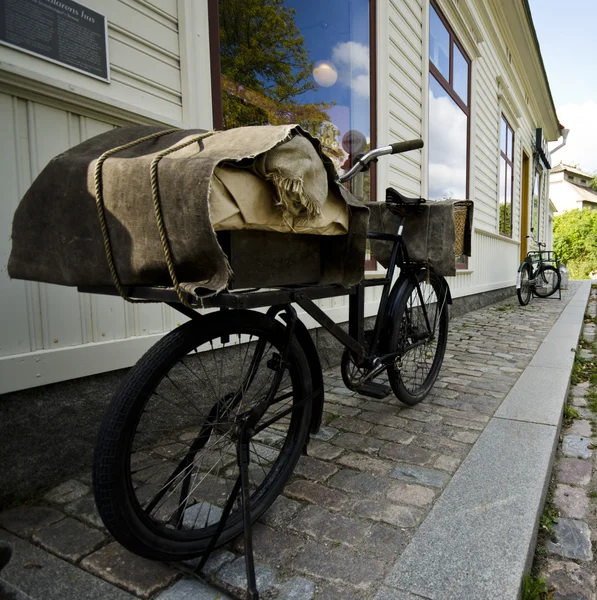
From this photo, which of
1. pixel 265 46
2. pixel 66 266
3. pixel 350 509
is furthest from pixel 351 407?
pixel 265 46

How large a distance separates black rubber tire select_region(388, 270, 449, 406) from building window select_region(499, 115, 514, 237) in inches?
308

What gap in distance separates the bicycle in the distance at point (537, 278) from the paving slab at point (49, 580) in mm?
8485

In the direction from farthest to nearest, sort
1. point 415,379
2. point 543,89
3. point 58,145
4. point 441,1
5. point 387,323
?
1. point 543,89
2. point 441,1
3. point 415,379
4. point 387,323
5. point 58,145

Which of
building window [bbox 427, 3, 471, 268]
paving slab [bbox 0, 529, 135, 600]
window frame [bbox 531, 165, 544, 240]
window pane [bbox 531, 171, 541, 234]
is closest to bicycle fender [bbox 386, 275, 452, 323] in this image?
paving slab [bbox 0, 529, 135, 600]

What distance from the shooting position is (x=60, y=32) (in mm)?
1939

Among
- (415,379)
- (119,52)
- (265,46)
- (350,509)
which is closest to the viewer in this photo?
(350,509)

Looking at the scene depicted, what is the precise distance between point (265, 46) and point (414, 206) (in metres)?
1.83

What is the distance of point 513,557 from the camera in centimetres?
138

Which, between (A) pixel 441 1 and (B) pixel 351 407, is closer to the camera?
(B) pixel 351 407

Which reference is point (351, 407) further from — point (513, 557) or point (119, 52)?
point (119, 52)

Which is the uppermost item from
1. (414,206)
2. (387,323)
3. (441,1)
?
(441,1)

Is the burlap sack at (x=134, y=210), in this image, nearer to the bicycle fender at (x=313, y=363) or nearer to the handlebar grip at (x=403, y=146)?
the bicycle fender at (x=313, y=363)

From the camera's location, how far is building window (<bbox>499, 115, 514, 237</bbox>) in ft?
33.4

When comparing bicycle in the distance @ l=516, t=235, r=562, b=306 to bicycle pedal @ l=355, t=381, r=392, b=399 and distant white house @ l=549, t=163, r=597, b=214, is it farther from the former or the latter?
distant white house @ l=549, t=163, r=597, b=214
